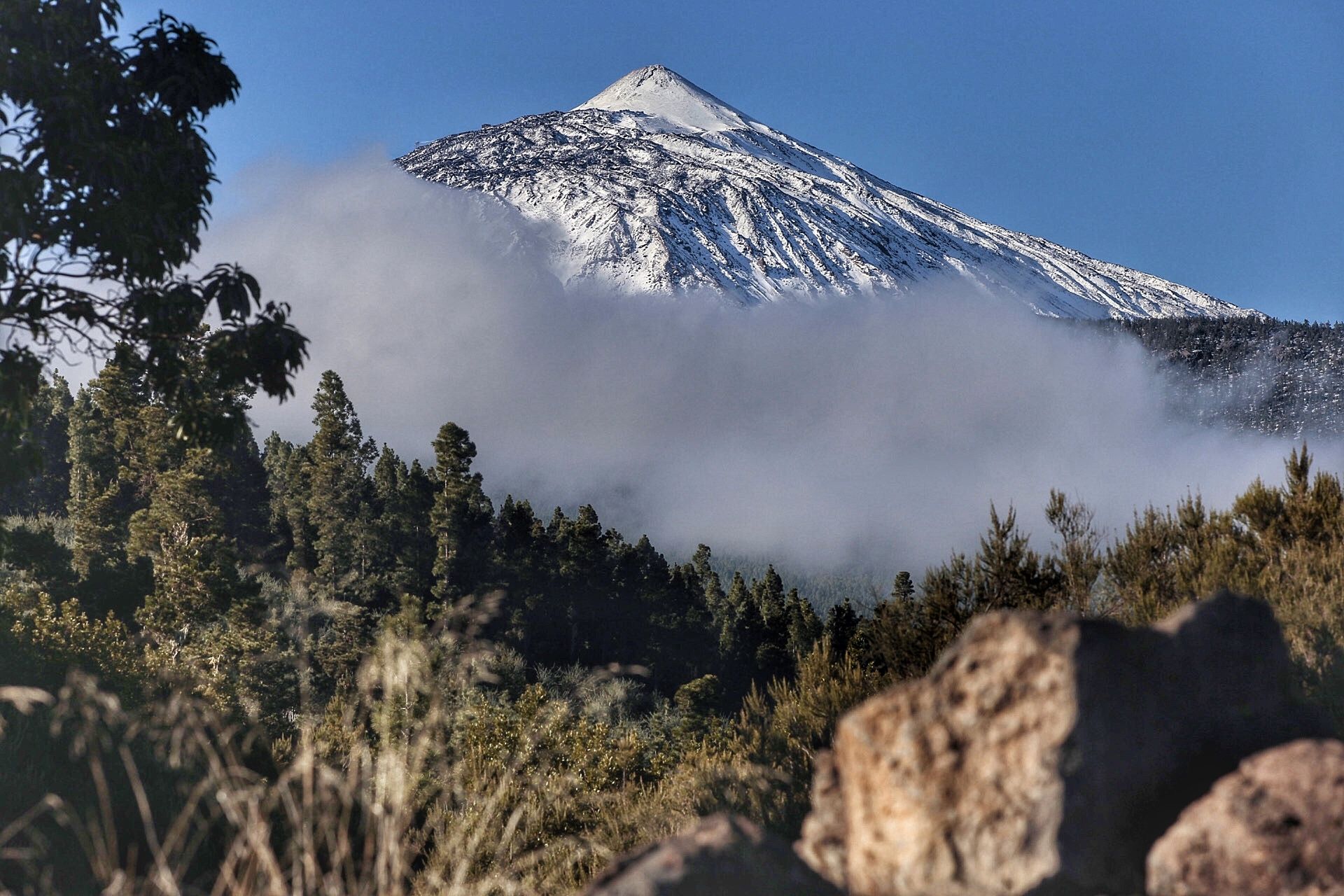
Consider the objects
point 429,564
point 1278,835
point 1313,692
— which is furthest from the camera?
point 429,564

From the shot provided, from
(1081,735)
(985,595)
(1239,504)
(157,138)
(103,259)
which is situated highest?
(157,138)

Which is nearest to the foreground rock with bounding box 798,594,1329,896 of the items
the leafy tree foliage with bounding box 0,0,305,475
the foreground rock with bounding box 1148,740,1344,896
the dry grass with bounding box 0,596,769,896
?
the foreground rock with bounding box 1148,740,1344,896

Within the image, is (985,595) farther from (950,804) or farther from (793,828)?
(950,804)

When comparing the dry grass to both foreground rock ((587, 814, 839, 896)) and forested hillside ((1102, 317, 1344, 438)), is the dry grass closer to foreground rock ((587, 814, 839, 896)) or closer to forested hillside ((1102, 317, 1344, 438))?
foreground rock ((587, 814, 839, 896))

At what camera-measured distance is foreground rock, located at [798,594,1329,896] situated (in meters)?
3.03

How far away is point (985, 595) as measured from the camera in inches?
475

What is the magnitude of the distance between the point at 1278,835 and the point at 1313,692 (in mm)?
4091

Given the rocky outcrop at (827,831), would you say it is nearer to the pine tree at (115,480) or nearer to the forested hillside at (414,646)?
the forested hillside at (414,646)

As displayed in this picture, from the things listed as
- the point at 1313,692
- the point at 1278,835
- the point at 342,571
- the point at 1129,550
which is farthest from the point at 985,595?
the point at 342,571

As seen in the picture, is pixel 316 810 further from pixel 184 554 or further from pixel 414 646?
pixel 184 554

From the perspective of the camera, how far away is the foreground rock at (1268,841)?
2957 millimetres

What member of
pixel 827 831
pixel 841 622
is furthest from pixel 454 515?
pixel 827 831

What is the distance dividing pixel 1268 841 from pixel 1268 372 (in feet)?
548

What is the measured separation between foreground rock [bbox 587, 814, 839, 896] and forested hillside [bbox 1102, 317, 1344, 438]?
162 meters
